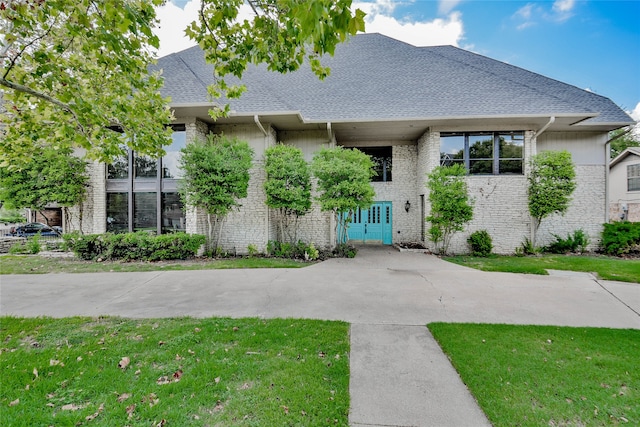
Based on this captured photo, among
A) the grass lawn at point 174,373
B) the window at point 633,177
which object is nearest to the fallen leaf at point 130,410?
the grass lawn at point 174,373

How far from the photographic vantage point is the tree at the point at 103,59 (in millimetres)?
3650

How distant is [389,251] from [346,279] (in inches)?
185

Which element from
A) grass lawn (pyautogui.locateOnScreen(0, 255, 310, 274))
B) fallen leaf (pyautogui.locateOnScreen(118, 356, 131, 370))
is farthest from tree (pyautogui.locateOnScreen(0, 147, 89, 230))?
fallen leaf (pyautogui.locateOnScreen(118, 356, 131, 370))

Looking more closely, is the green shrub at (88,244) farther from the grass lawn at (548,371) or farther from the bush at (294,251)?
the grass lawn at (548,371)

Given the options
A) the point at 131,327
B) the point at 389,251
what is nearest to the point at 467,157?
the point at 389,251

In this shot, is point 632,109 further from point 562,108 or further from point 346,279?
point 346,279

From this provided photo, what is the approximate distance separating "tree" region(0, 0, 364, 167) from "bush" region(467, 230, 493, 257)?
9.17 m

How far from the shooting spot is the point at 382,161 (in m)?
13.4

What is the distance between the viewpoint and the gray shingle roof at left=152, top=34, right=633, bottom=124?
9.85m

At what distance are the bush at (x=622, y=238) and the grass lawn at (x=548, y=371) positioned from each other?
9.06m

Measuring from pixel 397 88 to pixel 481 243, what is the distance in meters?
7.32

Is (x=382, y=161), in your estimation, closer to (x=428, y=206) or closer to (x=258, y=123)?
(x=428, y=206)

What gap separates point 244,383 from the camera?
2578 mm

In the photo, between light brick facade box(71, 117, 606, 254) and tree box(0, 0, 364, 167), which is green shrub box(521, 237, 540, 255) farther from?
tree box(0, 0, 364, 167)
